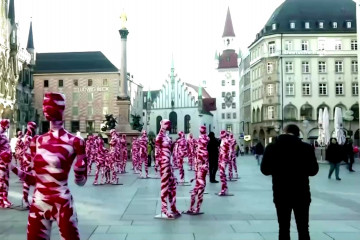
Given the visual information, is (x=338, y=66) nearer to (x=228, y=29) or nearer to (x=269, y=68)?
(x=269, y=68)

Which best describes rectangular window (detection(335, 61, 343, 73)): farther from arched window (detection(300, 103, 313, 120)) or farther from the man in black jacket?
the man in black jacket

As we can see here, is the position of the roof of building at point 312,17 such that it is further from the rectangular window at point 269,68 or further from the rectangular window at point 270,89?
the rectangular window at point 270,89

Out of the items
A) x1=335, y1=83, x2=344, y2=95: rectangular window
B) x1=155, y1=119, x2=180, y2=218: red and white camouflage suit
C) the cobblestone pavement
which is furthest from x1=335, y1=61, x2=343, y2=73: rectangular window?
x1=155, y1=119, x2=180, y2=218: red and white camouflage suit

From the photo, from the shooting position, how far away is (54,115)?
5.39 metres

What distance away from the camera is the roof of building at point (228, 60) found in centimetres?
12144

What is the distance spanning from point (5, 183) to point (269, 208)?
6157mm

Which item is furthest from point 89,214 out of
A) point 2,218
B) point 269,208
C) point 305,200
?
point 305,200

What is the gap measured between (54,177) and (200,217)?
587 cm

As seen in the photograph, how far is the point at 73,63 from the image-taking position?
285 feet

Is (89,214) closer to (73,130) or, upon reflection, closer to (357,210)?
(357,210)

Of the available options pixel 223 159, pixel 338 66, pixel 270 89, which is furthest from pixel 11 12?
pixel 223 159

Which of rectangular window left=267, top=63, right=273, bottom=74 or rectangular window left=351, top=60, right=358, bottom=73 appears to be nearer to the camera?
rectangular window left=351, top=60, right=358, bottom=73

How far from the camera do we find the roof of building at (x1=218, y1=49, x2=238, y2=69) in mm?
121444

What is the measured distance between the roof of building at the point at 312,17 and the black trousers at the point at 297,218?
2630 inches
